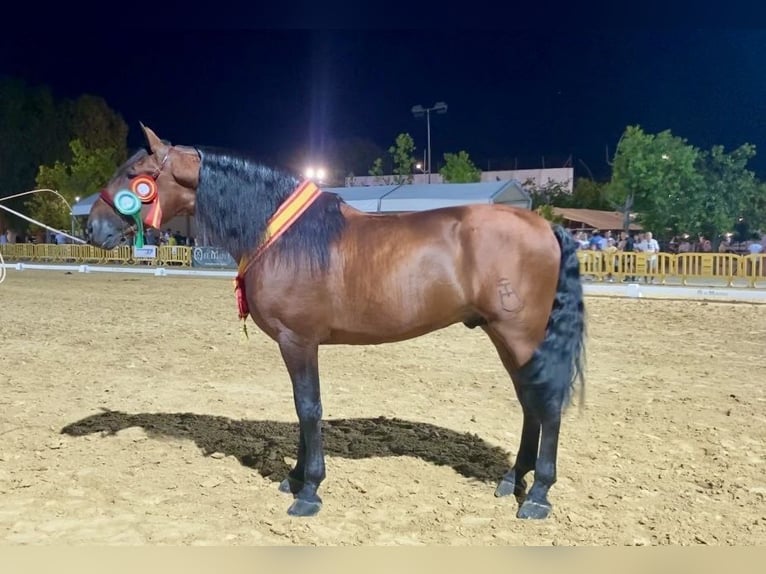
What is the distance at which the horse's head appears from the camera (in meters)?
3.72

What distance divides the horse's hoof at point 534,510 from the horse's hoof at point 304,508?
116 centimetres

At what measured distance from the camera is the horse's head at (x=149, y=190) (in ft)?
12.2

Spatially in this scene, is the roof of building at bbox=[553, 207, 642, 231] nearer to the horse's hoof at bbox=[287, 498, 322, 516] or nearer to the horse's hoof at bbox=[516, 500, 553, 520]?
the horse's hoof at bbox=[516, 500, 553, 520]

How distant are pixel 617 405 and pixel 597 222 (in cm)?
3529

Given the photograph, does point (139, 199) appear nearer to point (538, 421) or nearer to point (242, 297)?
point (242, 297)

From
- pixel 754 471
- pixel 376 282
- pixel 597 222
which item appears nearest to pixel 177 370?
pixel 376 282

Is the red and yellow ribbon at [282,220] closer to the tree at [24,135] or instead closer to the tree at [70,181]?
the tree at [70,181]

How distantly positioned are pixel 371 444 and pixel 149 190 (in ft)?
8.10

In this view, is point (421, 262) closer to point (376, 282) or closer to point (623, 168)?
point (376, 282)

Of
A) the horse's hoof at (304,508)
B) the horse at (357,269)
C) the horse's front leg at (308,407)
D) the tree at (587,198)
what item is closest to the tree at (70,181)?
the tree at (587,198)

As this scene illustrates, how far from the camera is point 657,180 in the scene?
3228 cm

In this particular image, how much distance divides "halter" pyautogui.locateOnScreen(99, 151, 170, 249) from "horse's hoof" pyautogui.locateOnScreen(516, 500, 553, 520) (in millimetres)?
2725

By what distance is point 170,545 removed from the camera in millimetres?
3184

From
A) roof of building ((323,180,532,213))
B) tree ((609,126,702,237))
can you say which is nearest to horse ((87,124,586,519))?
roof of building ((323,180,532,213))
